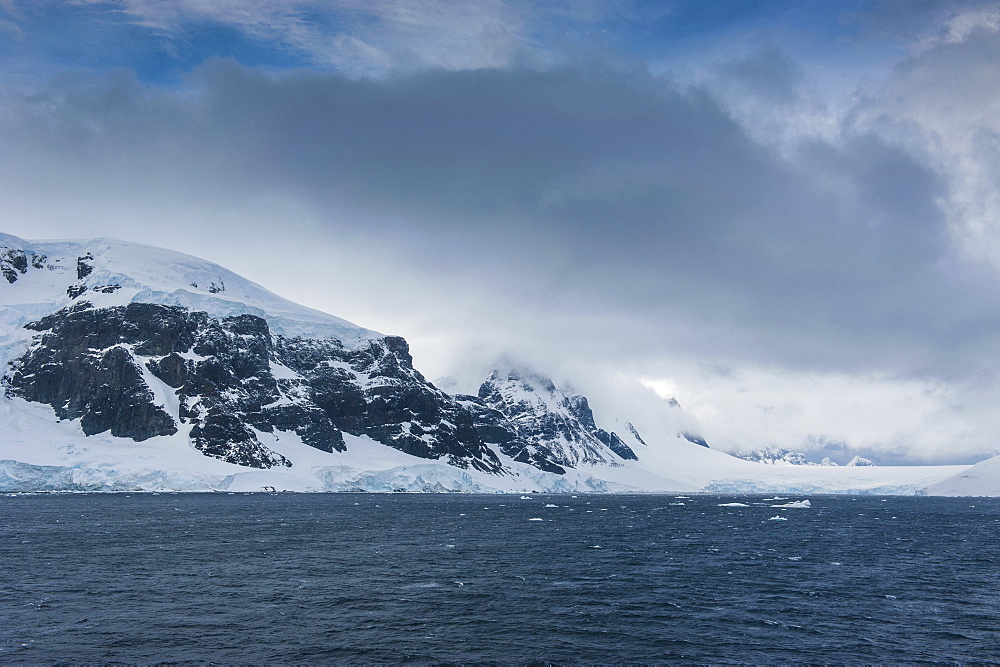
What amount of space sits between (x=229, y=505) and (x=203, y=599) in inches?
4298

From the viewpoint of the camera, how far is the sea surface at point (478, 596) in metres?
42.6

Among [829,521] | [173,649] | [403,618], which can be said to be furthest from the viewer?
[829,521]

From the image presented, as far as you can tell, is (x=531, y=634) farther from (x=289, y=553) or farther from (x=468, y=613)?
(x=289, y=553)

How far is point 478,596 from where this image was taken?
57.4 metres

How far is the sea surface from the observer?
1677 inches

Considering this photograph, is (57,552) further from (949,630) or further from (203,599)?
(949,630)

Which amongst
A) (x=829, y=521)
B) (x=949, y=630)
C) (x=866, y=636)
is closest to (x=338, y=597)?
(x=866, y=636)

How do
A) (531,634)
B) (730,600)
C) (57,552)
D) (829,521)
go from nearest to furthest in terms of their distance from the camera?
(531,634) < (730,600) < (57,552) < (829,521)

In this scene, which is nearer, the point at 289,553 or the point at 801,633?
the point at 801,633

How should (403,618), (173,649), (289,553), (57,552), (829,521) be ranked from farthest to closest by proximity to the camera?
(829,521), (289,553), (57,552), (403,618), (173,649)

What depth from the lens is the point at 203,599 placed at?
54.2 meters

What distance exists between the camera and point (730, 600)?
57469 mm

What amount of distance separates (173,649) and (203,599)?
13767mm

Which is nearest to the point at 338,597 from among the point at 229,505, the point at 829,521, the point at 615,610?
the point at 615,610
